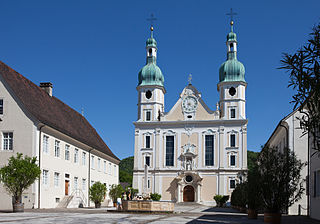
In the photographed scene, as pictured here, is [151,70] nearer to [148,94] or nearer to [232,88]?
[148,94]

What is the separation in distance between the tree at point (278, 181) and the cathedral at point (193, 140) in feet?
139

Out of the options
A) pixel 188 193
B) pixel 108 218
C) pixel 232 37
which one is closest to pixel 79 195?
pixel 108 218

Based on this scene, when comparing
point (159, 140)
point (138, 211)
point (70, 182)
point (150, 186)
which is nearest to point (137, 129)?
point (159, 140)

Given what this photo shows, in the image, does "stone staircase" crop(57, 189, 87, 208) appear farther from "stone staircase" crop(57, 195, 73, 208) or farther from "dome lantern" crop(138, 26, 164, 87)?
"dome lantern" crop(138, 26, 164, 87)

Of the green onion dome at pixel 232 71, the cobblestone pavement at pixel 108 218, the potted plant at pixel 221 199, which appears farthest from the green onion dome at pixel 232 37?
Result: the cobblestone pavement at pixel 108 218

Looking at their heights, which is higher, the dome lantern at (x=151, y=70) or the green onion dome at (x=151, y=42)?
the green onion dome at (x=151, y=42)

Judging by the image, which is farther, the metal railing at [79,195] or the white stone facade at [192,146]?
the white stone facade at [192,146]

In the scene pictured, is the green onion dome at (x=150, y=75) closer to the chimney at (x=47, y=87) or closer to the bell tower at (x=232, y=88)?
the bell tower at (x=232, y=88)

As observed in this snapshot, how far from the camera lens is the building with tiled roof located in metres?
31.0

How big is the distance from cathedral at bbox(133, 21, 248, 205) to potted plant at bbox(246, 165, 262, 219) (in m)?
39.0

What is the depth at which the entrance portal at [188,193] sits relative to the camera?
205 feet

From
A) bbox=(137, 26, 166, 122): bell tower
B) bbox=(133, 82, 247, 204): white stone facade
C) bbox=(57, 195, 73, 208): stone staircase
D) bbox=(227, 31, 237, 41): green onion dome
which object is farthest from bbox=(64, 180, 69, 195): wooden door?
bbox=(227, 31, 237, 41): green onion dome

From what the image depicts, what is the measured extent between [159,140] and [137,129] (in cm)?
357

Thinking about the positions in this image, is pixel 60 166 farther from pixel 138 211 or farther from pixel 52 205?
pixel 138 211
